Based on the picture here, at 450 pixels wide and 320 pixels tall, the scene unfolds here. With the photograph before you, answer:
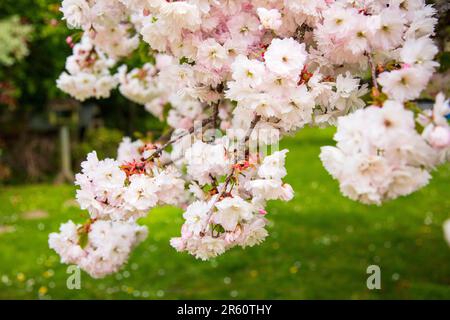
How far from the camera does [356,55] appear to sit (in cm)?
245

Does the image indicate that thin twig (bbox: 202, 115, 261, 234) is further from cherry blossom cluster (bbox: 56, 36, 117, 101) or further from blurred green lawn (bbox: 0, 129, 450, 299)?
blurred green lawn (bbox: 0, 129, 450, 299)

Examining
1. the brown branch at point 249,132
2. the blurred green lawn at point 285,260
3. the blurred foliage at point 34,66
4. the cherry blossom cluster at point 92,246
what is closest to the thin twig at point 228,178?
the brown branch at point 249,132

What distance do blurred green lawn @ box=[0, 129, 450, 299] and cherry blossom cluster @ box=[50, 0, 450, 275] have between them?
13.0 ft

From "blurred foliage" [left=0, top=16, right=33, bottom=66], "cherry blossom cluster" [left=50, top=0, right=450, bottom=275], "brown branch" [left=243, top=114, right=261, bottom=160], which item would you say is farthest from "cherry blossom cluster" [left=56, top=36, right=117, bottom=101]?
"blurred foliage" [left=0, top=16, right=33, bottom=66]

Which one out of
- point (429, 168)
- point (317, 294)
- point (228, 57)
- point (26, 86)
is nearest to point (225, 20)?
point (228, 57)

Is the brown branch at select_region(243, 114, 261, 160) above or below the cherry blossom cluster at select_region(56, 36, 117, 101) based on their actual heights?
below

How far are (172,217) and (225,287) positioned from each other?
469cm

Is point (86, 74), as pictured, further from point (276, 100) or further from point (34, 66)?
point (34, 66)

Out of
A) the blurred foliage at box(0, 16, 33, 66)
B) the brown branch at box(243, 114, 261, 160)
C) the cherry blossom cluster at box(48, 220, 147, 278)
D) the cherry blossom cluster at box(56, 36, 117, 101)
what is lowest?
the cherry blossom cluster at box(48, 220, 147, 278)

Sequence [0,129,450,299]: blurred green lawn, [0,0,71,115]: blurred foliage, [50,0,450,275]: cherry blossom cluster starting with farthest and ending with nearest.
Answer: [0,0,71,115]: blurred foliage → [0,129,450,299]: blurred green lawn → [50,0,450,275]: cherry blossom cluster

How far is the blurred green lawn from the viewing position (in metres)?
6.77

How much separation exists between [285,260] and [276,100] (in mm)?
5912

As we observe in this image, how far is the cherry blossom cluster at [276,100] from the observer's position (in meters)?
1.92

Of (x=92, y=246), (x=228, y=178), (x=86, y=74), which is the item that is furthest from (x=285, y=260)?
(x=228, y=178)
